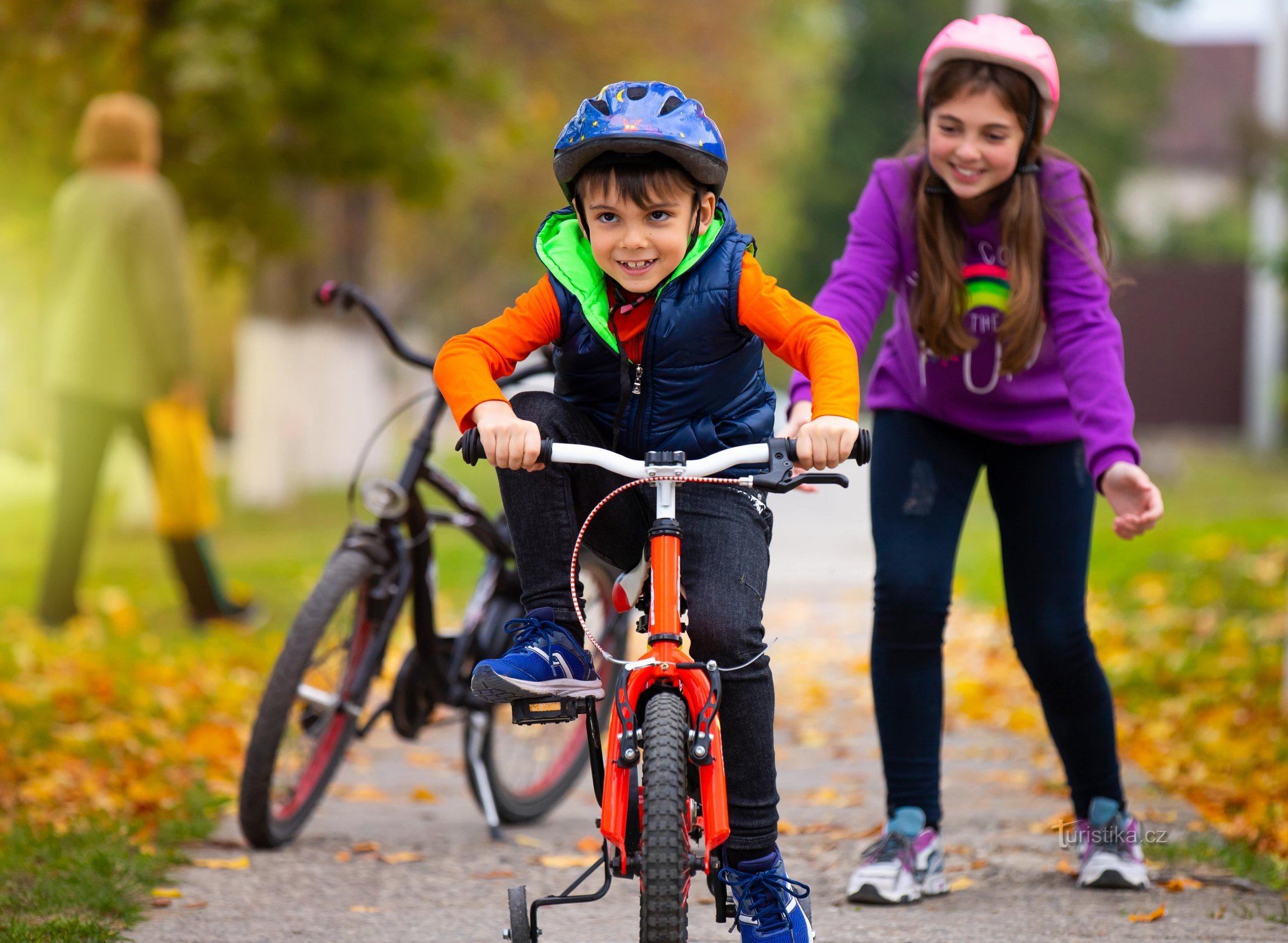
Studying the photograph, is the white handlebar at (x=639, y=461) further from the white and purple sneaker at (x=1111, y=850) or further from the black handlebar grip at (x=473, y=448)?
the white and purple sneaker at (x=1111, y=850)

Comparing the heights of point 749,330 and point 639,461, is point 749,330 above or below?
above

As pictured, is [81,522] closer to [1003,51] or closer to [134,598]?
[134,598]

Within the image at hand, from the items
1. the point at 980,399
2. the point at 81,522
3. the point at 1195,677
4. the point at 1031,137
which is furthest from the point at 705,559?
the point at 81,522

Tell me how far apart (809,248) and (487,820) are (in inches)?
1396

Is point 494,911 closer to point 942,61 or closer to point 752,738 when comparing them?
point 752,738

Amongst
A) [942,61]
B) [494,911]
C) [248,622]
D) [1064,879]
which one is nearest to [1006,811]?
[1064,879]

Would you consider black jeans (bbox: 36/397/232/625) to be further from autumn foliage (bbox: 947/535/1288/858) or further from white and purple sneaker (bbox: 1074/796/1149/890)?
white and purple sneaker (bbox: 1074/796/1149/890)

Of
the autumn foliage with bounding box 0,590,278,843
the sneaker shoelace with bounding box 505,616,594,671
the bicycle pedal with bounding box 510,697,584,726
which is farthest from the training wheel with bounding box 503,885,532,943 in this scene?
the autumn foliage with bounding box 0,590,278,843

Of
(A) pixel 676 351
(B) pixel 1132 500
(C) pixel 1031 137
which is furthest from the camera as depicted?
(C) pixel 1031 137

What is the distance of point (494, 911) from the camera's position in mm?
3924

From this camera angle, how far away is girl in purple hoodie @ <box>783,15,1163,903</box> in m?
3.86

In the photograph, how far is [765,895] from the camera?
318 centimetres

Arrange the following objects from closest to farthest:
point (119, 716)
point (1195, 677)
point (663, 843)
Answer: point (663, 843)
point (119, 716)
point (1195, 677)

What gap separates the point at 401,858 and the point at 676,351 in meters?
1.89
